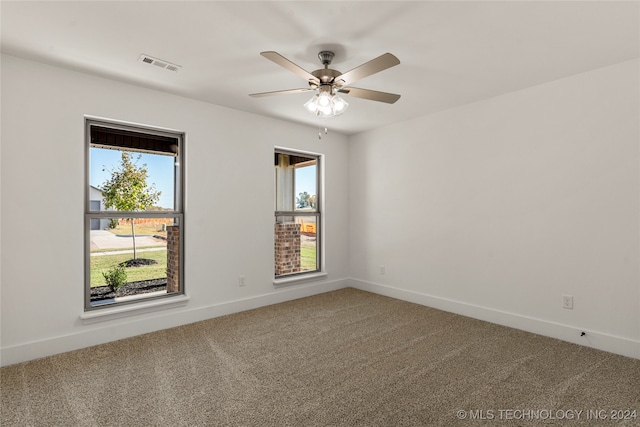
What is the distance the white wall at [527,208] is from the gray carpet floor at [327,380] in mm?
376

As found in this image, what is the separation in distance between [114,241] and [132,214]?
31 cm

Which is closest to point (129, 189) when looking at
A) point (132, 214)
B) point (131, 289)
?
point (132, 214)

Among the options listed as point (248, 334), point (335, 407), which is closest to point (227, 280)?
point (248, 334)

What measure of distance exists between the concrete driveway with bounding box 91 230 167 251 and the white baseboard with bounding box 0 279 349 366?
2.29 ft

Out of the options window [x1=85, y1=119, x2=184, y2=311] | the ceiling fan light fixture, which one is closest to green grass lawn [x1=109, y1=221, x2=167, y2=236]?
window [x1=85, y1=119, x2=184, y2=311]

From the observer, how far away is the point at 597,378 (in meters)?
2.38

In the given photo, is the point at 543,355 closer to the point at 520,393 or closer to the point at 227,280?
the point at 520,393

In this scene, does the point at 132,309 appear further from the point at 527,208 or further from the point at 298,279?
the point at 527,208

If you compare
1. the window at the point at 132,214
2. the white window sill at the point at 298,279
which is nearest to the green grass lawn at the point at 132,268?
the window at the point at 132,214

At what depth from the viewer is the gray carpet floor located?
77.2 inches

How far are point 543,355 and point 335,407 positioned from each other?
187 cm

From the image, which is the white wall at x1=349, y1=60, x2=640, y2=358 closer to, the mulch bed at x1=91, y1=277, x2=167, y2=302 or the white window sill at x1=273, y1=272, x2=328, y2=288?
the white window sill at x1=273, y1=272, x2=328, y2=288

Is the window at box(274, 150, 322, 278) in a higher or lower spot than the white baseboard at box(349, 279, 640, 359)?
higher

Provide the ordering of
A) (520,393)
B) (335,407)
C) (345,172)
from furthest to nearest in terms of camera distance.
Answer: (345,172), (520,393), (335,407)
